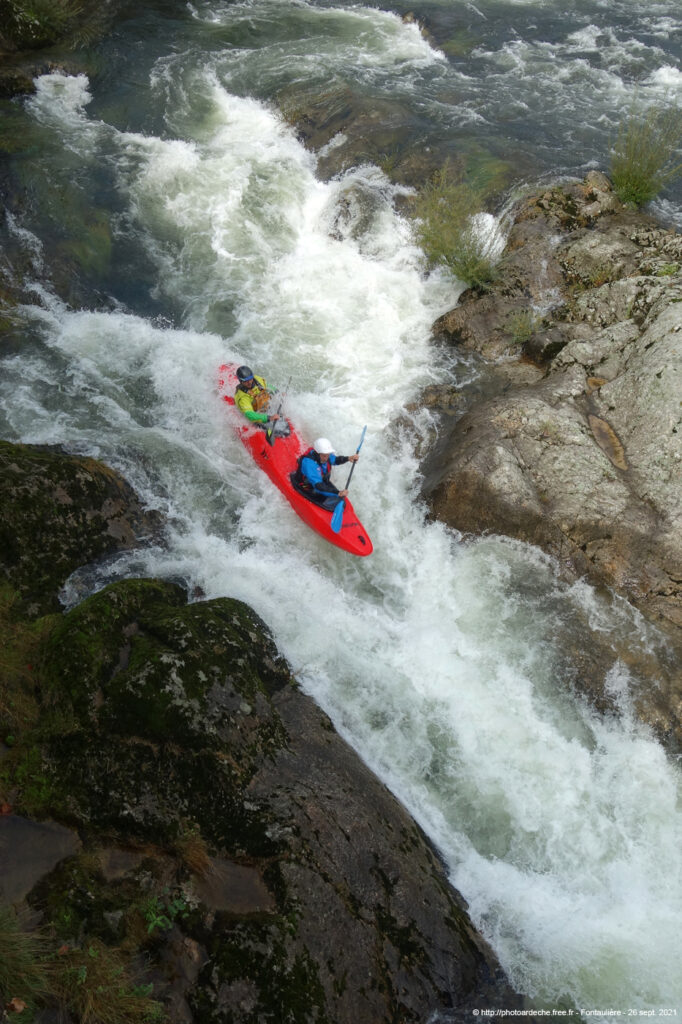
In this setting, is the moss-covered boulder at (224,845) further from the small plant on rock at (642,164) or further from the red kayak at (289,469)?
the small plant on rock at (642,164)

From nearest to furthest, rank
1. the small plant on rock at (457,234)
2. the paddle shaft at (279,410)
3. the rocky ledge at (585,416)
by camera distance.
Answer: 1. the rocky ledge at (585,416)
2. the paddle shaft at (279,410)
3. the small plant on rock at (457,234)

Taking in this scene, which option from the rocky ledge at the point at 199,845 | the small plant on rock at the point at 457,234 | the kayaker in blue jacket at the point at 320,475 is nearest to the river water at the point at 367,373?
the kayaker in blue jacket at the point at 320,475

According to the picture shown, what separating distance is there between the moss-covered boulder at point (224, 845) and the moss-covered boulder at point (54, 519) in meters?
0.68

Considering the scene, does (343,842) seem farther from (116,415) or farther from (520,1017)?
(116,415)

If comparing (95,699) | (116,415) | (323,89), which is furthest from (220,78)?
(95,699)

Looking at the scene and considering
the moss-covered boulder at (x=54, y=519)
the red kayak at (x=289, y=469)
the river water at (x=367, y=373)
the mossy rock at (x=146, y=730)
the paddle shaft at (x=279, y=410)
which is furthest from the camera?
the paddle shaft at (x=279, y=410)

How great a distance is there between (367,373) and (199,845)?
603 cm

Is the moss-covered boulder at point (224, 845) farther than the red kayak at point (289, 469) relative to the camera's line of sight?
No

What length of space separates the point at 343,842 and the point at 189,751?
3.57 ft

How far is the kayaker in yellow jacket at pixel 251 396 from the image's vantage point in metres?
7.45

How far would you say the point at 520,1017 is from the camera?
3951 millimetres

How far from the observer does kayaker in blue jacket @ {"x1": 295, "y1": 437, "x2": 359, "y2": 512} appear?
22.4 ft

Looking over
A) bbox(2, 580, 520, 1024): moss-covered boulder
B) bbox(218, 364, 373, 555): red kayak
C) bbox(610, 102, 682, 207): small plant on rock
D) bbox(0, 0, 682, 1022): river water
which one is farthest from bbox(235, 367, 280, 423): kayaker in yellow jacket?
bbox(610, 102, 682, 207): small plant on rock

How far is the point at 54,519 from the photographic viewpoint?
17.6 feet
